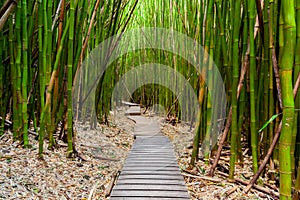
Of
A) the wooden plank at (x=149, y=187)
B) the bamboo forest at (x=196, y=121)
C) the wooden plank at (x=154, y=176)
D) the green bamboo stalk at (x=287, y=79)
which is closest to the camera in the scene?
the green bamboo stalk at (x=287, y=79)

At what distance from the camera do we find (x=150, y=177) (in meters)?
1.24

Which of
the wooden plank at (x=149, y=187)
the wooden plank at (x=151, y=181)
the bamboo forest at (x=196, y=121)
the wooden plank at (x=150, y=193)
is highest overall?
the bamboo forest at (x=196, y=121)

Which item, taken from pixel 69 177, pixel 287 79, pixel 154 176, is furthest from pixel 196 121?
pixel 287 79

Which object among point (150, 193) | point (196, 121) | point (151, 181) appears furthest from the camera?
point (196, 121)

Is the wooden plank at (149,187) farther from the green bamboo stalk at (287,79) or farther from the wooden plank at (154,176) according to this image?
the green bamboo stalk at (287,79)

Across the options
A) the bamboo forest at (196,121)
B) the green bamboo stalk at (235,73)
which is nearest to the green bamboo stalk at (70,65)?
the bamboo forest at (196,121)

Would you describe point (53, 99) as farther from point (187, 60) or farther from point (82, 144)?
point (187, 60)

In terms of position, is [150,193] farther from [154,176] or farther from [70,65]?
[70,65]

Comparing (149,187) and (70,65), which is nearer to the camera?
(149,187)

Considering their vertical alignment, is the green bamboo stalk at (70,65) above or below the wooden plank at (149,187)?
above

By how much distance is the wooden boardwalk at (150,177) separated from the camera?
3.47 feet

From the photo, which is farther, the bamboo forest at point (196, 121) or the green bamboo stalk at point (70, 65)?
the green bamboo stalk at point (70, 65)

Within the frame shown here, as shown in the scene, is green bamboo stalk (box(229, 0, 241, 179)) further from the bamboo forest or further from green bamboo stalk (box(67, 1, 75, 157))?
green bamboo stalk (box(67, 1, 75, 157))

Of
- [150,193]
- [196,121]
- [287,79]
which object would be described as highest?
[287,79]
